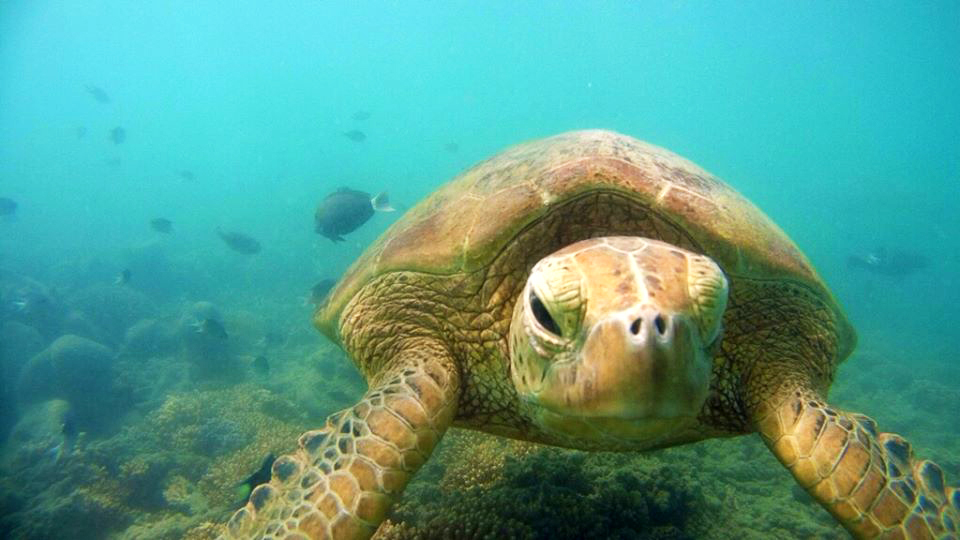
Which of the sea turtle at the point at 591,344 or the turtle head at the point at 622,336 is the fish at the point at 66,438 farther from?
the turtle head at the point at 622,336

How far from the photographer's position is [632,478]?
3.51 meters

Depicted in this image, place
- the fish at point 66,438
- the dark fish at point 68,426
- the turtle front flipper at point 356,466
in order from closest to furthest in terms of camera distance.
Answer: the turtle front flipper at point 356,466 → the fish at point 66,438 → the dark fish at point 68,426

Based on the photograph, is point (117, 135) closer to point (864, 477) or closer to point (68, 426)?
point (68, 426)

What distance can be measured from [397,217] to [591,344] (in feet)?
88.1

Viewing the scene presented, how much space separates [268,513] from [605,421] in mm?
1496

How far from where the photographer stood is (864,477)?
1971mm

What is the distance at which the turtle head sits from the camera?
55.1 inches

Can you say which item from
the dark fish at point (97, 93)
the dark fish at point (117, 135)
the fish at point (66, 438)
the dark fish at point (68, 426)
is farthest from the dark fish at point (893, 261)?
the dark fish at point (97, 93)

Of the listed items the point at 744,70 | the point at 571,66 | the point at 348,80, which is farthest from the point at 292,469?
the point at 348,80

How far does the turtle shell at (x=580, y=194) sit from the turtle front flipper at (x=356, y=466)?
74 centimetres

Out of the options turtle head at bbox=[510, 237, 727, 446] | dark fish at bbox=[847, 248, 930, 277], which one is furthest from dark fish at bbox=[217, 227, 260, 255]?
dark fish at bbox=[847, 248, 930, 277]

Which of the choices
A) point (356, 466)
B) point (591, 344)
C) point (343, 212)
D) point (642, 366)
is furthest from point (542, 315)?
point (343, 212)

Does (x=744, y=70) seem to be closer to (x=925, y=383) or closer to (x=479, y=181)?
(x=925, y=383)

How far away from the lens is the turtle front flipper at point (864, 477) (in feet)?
6.29
